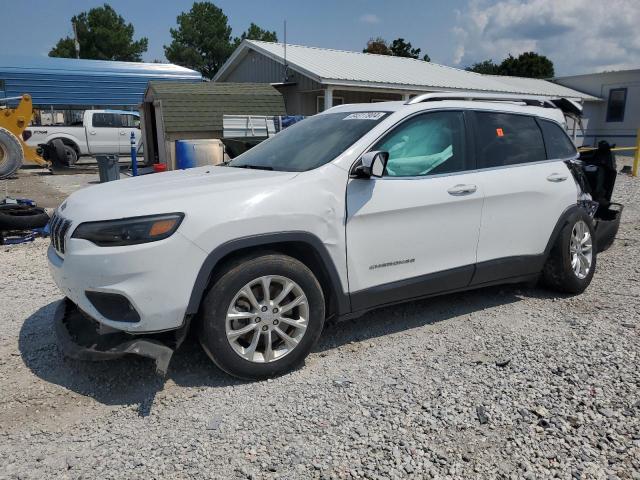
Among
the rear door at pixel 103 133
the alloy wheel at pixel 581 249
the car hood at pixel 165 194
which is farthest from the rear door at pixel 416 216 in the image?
the rear door at pixel 103 133

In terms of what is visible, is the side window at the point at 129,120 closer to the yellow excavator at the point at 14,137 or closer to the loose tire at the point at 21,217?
the yellow excavator at the point at 14,137

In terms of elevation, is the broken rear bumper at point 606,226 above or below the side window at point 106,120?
below

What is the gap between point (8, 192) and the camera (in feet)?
38.7

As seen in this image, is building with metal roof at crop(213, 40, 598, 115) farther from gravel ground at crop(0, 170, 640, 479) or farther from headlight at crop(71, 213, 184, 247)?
headlight at crop(71, 213, 184, 247)

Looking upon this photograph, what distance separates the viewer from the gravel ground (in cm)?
247

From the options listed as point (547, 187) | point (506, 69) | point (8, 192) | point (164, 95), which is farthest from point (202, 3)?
point (547, 187)

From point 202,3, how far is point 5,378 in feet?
176

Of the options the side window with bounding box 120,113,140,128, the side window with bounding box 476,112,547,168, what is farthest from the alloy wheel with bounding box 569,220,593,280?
the side window with bounding box 120,113,140,128

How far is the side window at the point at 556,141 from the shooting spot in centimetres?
458

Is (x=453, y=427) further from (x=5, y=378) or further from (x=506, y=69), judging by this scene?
(x=506, y=69)

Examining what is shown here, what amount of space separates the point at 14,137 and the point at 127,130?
221 inches

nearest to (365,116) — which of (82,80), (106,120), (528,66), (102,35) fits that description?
(106,120)

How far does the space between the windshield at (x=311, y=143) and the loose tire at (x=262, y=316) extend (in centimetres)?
81

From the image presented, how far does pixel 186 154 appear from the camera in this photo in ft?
39.3
